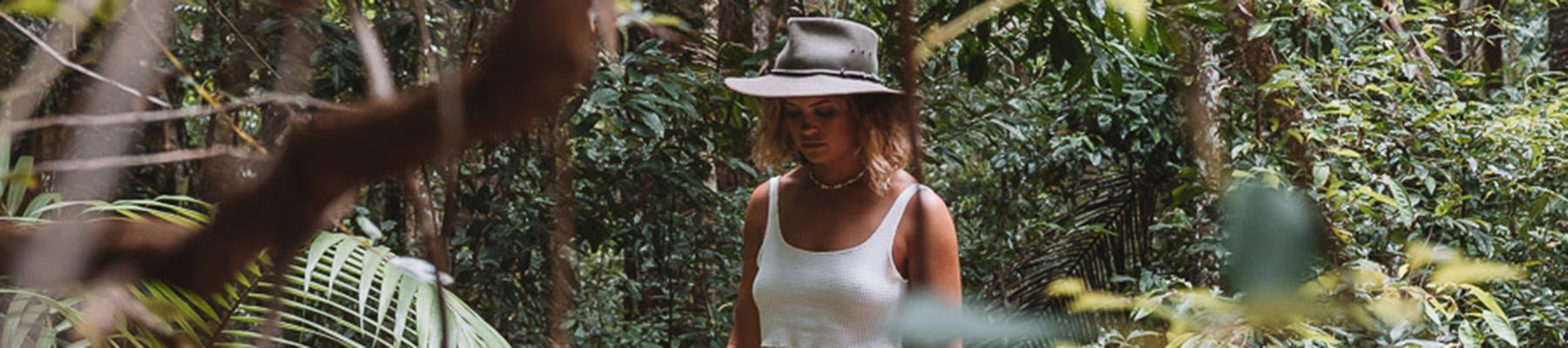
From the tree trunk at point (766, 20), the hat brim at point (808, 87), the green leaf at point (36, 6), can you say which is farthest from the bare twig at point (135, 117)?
the tree trunk at point (766, 20)

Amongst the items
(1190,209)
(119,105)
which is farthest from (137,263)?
(1190,209)

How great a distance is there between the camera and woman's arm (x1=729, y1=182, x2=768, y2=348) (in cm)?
185

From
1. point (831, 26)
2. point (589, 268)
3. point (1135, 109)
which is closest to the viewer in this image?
point (831, 26)

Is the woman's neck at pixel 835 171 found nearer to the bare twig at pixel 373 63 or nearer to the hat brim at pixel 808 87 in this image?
the hat brim at pixel 808 87

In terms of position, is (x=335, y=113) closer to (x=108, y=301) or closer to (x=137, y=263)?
(x=137, y=263)

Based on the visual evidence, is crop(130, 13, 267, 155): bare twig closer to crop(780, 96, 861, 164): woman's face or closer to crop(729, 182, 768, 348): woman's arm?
crop(780, 96, 861, 164): woman's face

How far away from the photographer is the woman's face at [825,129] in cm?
171

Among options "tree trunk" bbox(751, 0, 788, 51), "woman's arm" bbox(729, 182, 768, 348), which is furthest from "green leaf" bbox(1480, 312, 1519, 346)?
"tree trunk" bbox(751, 0, 788, 51)

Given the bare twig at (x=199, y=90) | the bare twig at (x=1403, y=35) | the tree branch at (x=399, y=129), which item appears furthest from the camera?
the bare twig at (x=1403, y=35)

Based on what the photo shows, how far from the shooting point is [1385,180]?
90.2 inches

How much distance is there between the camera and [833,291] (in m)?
1.71

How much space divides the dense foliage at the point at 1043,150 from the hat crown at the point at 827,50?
17cm

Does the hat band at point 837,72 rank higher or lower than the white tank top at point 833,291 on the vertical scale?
higher

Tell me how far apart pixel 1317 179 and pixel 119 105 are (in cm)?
193
